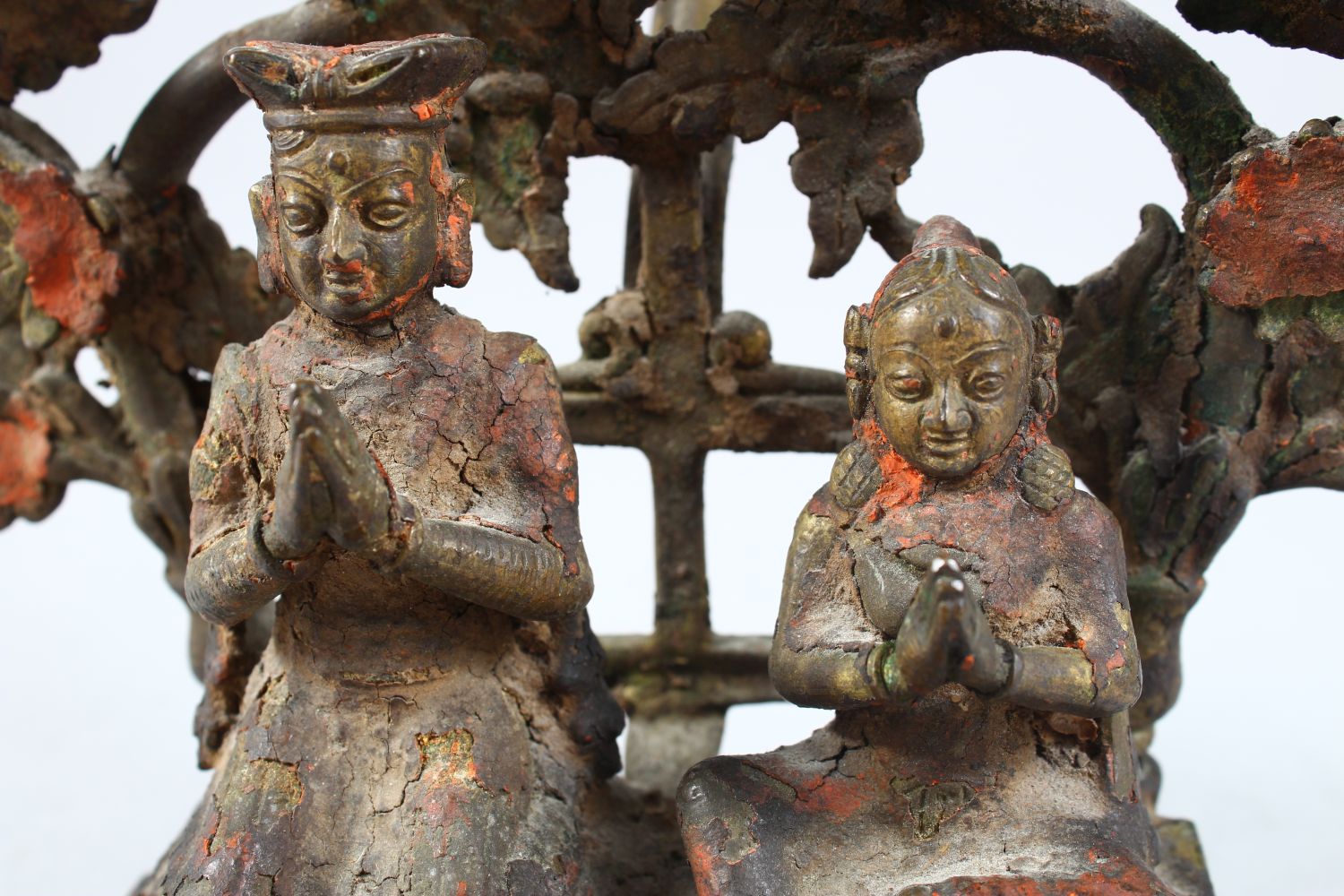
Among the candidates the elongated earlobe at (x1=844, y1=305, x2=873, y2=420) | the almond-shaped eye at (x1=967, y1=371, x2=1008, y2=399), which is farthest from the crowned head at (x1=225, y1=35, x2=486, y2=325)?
the almond-shaped eye at (x1=967, y1=371, x2=1008, y2=399)

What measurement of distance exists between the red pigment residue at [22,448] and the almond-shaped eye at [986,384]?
2392 millimetres

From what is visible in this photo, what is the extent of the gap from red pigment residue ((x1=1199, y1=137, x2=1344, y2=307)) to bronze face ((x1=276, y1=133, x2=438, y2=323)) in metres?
1.44

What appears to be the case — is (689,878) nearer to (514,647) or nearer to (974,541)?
(514,647)

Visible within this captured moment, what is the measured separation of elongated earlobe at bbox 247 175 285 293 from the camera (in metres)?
3.04

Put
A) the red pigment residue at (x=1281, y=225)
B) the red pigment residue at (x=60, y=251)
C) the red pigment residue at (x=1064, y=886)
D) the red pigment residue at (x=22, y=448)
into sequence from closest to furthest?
1. the red pigment residue at (x=1064, y=886)
2. the red pigment residue at (x=1281, y=225)
3. the red pigment residue at (x=60, y=251)
4. the red pigment residue at (x=22, y=448)

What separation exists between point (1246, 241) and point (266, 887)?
2.06 meters

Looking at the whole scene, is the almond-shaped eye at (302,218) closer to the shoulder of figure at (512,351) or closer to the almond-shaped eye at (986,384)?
the shoulder of figure at (512,351)

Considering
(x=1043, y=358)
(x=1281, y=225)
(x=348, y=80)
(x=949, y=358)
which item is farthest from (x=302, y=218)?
(x=1281, y=225)

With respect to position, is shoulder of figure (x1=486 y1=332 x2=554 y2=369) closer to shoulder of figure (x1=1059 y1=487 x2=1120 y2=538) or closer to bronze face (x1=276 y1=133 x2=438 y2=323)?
bronze face (x1=276 y1=133 x2=438 y2=323)

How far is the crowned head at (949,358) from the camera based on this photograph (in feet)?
9.48

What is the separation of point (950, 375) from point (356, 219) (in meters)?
0.99

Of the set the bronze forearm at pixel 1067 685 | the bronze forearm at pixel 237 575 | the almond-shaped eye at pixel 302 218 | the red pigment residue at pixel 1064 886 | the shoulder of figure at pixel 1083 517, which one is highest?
the almond-shaped eye at pixel 302 218

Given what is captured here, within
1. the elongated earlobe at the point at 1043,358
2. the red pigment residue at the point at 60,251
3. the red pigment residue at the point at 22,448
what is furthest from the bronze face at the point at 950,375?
the red pigment residue at the point at 22,448

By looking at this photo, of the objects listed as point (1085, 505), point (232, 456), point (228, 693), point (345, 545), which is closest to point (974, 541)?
point (1085, 505)
